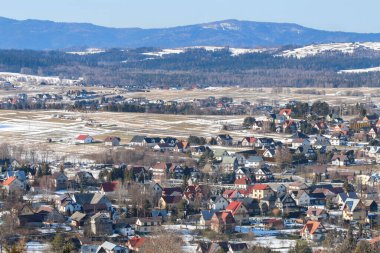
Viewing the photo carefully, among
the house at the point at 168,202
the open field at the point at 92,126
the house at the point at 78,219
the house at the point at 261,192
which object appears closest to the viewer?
the house at the point at 78,219

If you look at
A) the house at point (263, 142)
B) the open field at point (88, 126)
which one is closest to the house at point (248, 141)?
the house at point (263, 142)

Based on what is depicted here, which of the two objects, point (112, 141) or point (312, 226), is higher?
point (312, 226)

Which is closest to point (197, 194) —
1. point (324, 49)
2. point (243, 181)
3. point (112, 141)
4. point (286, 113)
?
point (243, 181)

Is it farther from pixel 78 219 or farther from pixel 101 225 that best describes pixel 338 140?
pixel 101 225

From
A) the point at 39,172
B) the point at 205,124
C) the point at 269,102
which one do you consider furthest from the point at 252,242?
the point at 269,102

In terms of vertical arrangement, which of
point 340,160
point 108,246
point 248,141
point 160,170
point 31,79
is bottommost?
point 31,79

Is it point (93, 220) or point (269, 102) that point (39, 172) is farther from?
point (269, 102)

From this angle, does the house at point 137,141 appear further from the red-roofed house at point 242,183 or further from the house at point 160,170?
the red-roofed house at point 242,183
